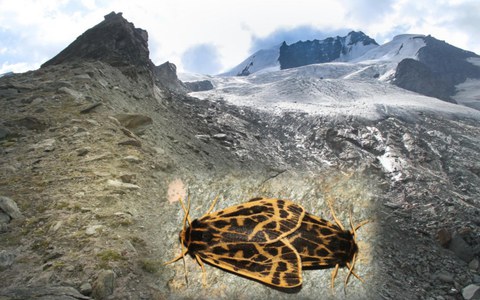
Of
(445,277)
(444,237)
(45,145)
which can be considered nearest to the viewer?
(445,277)

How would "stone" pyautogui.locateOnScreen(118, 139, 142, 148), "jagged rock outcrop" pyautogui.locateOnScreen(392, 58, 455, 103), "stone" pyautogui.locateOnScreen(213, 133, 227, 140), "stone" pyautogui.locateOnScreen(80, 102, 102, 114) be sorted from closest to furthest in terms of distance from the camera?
"stone" pyautogui.locateOnScreen(118, 139, 142, 148)
"stone" pyautogui.locateOnScreen(80, 102, 102, 114)
"stone" pyautogui.locateOnScreen(213, 133, 227, 140)
"jagged rock outcrop" pyautogui.locateOnScreen(392, 58, 455, 103)

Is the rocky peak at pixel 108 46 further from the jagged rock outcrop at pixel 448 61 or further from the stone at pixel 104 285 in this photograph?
the jagged rock outcrop at pixel 448 61

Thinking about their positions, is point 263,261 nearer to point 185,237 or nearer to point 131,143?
point 185,237

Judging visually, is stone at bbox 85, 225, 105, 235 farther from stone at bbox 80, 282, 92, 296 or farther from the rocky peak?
the rocky peak

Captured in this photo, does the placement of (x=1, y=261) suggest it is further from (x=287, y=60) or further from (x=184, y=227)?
(x=287, y=60)

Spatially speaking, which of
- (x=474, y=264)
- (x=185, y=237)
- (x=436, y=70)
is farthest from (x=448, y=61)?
(x=185, y=237)

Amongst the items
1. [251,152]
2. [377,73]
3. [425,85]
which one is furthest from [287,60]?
[251,152]

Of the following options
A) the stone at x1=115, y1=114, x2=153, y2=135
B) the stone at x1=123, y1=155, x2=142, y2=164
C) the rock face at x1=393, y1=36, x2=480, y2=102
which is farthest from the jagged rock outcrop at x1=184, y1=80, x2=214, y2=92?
the stone at x1=123, y1=155, x2=142, y2=164
